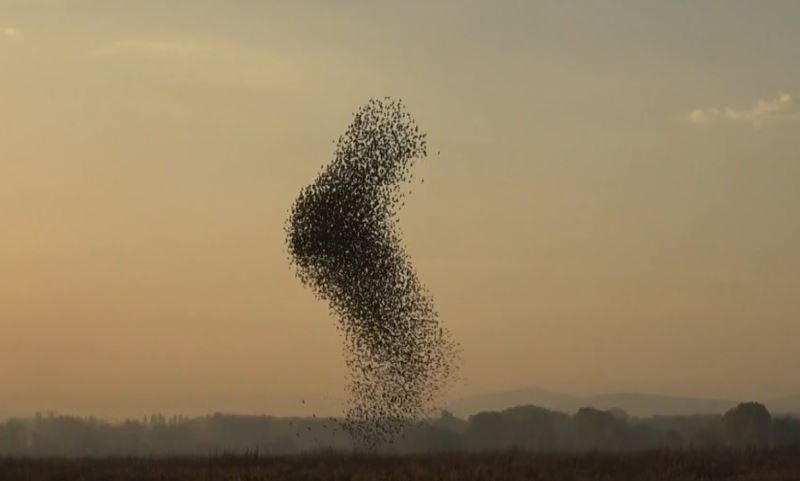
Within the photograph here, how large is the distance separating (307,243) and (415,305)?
406cm

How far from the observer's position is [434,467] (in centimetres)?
3744

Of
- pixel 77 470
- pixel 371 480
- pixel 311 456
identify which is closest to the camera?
pixel 371 480

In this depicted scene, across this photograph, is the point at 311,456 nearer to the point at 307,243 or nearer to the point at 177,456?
the point at 177,456

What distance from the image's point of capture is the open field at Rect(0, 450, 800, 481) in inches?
1420

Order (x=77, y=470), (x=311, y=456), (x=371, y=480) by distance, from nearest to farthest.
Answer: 1. (x=371, y=480)
2. (x=77, y=470)
3. (x=311, y=456)

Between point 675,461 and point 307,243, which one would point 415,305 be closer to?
point 307,243

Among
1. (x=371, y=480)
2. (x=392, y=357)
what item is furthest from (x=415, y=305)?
(x=371, y=480)

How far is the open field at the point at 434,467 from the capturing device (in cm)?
3606

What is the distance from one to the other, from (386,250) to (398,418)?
544 cm

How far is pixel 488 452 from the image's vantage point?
45031 millimetres

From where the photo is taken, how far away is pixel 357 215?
45.0 meters

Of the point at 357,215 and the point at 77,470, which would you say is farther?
the point at 357,215

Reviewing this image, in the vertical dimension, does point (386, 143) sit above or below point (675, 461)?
above

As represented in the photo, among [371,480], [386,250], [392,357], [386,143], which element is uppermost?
[386,143]
